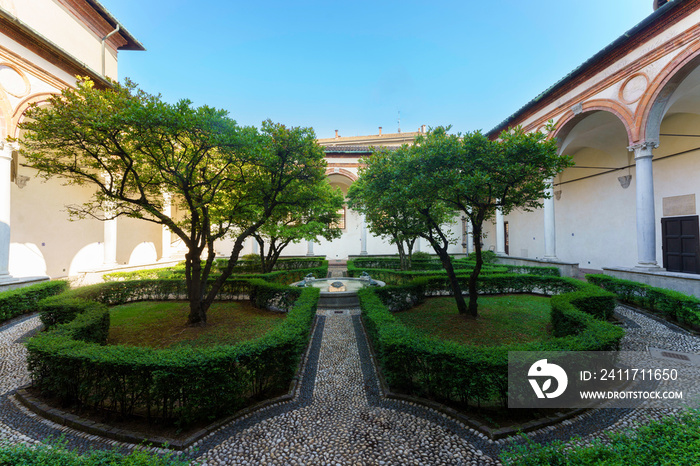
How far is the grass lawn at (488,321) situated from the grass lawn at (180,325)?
12.9 ft

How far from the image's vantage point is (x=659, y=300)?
7.29 metres

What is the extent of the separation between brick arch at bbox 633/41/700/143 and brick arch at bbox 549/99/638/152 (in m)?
0.30

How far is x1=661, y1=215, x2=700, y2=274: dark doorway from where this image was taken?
469 inches

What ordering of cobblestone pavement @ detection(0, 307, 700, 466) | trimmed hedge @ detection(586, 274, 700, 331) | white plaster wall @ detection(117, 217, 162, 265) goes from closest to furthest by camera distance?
1. cobblestone pavement @ detection(0, 307, 700, 466)
2. trimmed hedge @ detection(586, 274, 700, 331)
3. white plaster wall @ detection(117, 217, 162, 265)

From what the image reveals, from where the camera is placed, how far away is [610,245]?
15719mm

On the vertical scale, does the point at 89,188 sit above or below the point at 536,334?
above

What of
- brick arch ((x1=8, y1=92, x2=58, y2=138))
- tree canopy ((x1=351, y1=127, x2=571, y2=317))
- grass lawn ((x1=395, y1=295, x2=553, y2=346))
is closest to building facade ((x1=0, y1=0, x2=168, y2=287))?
brick arch ((x1=8, y1=92, x2=58, y2=138))

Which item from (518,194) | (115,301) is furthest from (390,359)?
(115,301)

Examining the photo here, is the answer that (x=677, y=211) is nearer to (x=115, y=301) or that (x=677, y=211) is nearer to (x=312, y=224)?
(x=312, y=224)

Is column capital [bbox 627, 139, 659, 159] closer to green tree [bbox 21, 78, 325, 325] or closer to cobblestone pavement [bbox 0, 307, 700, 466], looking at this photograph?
cobblestone pavement [bbox 0, 307, 700, 466]

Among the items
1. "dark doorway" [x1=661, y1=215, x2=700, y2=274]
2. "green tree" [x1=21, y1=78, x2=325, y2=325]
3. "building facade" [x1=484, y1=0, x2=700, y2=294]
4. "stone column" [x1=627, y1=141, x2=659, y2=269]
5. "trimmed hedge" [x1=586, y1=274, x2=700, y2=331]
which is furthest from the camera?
"dark doorway" [x1=661, y1=215, x2=700, y2=274]

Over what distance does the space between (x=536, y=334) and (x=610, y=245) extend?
14844mm

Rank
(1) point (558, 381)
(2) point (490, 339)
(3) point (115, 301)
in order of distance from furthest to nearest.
→ 1. (3) point (115, 301)
2. (2) point (490, 339)
3. (1) point (558, 381)
